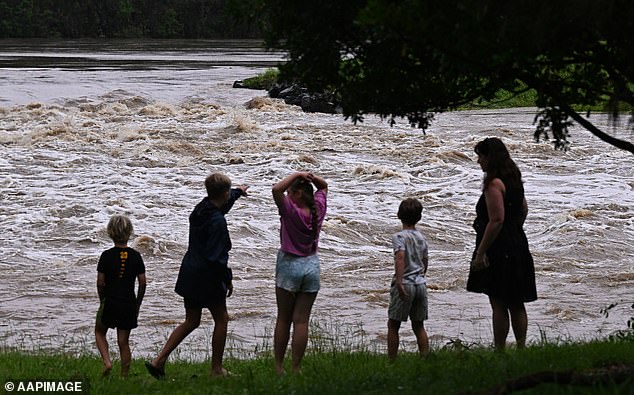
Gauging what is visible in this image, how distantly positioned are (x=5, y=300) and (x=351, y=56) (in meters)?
8.79

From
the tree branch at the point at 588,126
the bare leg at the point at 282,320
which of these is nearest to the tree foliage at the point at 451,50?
the tree branch at the point at 588,126

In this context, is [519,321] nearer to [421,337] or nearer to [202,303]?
[421,337]

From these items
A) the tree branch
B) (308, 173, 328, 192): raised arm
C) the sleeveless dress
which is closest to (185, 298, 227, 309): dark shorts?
(308, 173, 328, 192): raised arm

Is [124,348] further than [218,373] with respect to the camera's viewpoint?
Yes

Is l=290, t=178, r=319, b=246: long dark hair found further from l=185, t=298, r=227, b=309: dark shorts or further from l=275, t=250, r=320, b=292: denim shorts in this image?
l=185, t=298, r=227, b=309: dark shorts

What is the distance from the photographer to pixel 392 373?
23.9ft

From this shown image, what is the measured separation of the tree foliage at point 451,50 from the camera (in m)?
5.16

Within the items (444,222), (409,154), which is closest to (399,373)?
(444,222)

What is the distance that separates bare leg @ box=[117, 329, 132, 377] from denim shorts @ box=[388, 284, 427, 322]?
1.99m

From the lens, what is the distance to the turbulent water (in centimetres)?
1284

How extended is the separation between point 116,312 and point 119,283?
222 mm

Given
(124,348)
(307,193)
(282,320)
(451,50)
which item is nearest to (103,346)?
(124,348)

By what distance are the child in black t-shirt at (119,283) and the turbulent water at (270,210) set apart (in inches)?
105

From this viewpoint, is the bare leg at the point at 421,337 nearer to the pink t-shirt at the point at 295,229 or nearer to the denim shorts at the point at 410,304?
the denim shorts at the point at 410,304
